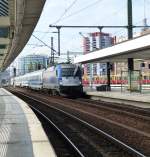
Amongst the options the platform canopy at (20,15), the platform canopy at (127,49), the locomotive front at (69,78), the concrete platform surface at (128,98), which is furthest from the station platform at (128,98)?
the platform canopy at (20,15)

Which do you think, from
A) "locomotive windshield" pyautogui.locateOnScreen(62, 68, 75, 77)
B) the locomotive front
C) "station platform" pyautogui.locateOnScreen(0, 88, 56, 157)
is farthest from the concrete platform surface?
"station platform" pyautogui.locateOnScreen(0, 88, 56, 157)

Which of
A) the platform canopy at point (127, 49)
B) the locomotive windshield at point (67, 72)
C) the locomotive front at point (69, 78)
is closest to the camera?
the platform canopy at point (127, 49)

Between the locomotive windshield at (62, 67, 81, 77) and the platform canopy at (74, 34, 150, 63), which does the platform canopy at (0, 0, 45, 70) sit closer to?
the locomotive windshield at (62, 67, 81, 77)

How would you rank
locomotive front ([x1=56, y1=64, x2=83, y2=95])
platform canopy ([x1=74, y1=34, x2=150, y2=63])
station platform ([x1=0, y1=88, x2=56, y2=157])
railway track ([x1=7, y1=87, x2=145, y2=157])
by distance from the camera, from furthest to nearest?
locomotive front ([x1=56, y1=64, x2=83, y2=95]) → platform canopy ([x1=74, y1=34, x2=150, y2=63]) → railway track ([x1=7, y1=87, x2=145, y2=157]) → station platform ([x1=0, y1=88, x2=56, y2=157])

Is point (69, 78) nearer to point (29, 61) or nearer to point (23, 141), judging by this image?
point (23, 141)

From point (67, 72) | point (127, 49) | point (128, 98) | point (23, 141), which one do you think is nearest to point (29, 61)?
point (67, 72)

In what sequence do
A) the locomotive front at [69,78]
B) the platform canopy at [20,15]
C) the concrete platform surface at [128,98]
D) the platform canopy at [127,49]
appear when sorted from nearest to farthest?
the platform canopy at [20,15]
the concrete platform surface at [128,98]
the platform canopy at [127,49]
the locomotive front at [69,78]

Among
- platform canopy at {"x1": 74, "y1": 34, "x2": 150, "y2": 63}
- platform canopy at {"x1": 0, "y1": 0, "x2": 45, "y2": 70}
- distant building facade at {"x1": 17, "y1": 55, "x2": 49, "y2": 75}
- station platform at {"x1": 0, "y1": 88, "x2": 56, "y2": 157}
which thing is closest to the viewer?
station platform at {"x1": 0, "y1": 88, "x2": 56, "y2": 157}

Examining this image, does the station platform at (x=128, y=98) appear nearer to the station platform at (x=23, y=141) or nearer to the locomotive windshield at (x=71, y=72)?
the locomotive windshield at (x=71, y=72)

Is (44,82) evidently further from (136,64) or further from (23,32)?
(136,64)

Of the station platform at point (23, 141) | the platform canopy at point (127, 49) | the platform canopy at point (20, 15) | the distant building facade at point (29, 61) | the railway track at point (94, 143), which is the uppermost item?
the distant building facade at point (29, 61)

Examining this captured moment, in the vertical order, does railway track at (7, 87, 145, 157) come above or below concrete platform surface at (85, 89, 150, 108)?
below

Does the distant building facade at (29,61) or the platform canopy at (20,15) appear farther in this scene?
the distant building facade at (29,61)

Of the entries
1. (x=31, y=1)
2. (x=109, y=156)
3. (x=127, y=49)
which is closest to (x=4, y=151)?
(x=109, y=156)
